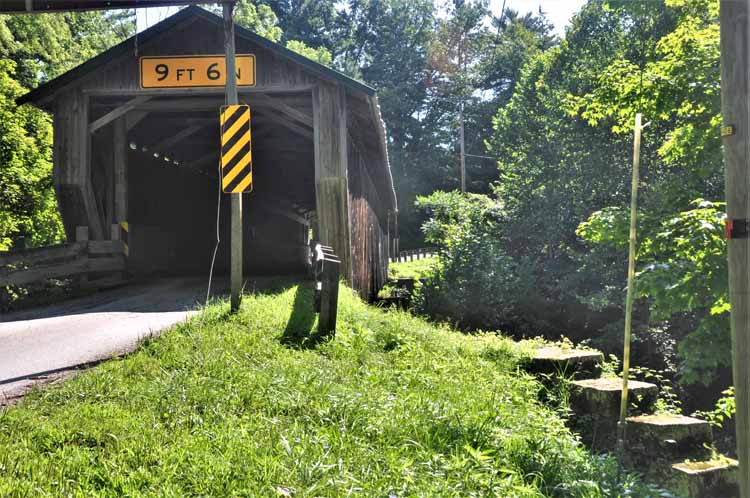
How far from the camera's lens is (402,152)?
50500 mm

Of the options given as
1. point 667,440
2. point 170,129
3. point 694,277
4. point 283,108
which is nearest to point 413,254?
point 170,129

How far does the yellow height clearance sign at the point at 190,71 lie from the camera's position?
37.2 ft

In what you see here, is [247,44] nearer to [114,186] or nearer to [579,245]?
[114,186]

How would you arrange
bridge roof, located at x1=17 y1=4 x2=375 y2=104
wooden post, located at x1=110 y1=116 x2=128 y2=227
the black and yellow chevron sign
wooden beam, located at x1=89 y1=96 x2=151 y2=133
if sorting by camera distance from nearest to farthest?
the black and yellow chevron sign
bridge roof, located at x1=17 y1=4 x2=375 y2=104
wooden beam, located at x1=89 y1=96 x2=151 y2=133
wooden post, located at x1=110 y1=116 x2=128 y2=227

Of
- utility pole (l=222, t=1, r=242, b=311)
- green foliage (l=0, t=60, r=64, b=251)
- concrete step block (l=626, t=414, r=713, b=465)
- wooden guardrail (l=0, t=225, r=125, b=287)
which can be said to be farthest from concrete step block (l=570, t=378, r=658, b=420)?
green foliage (l=0, t=60, r=64, b=251)

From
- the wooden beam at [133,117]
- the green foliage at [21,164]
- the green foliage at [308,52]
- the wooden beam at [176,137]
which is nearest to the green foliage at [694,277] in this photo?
the wooden beam at [133,117]

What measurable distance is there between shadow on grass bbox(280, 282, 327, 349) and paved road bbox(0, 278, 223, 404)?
1325 mm

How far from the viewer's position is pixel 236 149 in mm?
7684

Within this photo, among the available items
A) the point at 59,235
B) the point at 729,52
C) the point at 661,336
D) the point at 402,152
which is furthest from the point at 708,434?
the point at 402,152

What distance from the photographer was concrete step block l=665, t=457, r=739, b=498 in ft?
16.8

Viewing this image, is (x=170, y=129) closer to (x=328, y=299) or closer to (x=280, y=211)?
(x=280, y=211)

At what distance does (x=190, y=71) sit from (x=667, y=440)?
9390 mm

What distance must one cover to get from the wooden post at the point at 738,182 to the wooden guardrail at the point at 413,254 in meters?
35.3

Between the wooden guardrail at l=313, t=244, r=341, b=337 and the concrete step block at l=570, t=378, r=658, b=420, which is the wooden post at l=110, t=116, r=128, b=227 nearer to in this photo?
the wooden guardrail at l=313, t=244, r=341, b=337
